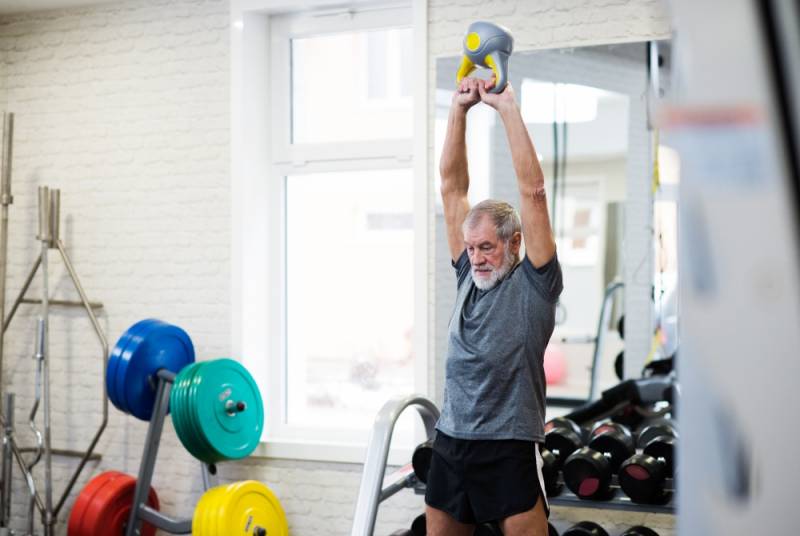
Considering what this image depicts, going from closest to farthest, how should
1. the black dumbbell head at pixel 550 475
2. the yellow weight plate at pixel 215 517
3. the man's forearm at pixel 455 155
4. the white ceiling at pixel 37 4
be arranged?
the man's forearm at pixel 455 155 → the black dumbbell head at pixel 550 475 → the yellow weight plate at pixel 215 517 → the white ceiling at pixel 37 4

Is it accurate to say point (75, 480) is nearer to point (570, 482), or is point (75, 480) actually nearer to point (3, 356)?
point (3, 356)

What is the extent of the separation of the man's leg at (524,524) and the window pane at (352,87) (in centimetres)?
236

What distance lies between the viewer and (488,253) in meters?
2.29

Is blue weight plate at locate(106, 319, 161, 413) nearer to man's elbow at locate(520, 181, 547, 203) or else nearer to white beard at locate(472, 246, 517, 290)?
white beard at locate(472, 246, 517, 290)

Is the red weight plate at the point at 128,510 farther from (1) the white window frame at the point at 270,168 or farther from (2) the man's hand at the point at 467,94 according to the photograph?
(2) the man's hand at the point at 467,94

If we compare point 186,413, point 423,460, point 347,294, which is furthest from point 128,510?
point 423,460

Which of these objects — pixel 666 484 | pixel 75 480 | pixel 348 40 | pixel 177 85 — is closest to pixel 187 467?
pixel 75 480

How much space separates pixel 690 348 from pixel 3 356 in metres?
4.75

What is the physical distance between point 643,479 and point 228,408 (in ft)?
5.83

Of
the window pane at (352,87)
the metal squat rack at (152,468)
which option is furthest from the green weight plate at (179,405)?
the window pane at (352,87)

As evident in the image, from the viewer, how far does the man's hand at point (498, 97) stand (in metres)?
2.21

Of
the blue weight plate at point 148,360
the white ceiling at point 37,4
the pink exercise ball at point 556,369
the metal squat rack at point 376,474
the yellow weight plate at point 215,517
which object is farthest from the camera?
the white ceiling at point 37,4

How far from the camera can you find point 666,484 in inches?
112

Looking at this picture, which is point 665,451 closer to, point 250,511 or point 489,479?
point 489,479
